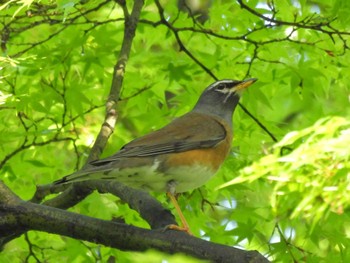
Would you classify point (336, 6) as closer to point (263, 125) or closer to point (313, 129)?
point (263, 125)

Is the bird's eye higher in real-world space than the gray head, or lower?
higher

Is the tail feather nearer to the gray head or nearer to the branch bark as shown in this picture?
the branch bark

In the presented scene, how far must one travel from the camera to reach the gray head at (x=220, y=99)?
7277 mm

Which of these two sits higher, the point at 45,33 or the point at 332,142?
the point at 45,33

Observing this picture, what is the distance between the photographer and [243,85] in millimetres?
7016

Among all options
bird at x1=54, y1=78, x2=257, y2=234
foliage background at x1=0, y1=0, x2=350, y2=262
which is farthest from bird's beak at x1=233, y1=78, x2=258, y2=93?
foliage background at x1=0, y1=0, x2=350, y2=262

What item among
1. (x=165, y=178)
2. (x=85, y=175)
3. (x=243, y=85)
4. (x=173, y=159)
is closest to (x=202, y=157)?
(x=173, y=159)

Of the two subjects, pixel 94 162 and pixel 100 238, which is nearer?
pixel 100 238

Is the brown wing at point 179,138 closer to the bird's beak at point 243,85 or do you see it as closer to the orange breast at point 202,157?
the orange breast at point 202,157

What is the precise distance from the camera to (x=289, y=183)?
371cm

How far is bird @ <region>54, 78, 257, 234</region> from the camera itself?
5.85 m

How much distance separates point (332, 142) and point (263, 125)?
3.68 metres

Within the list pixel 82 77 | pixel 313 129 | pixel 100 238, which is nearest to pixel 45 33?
pixel 82 77

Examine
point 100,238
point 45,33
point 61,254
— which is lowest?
point 100,238
